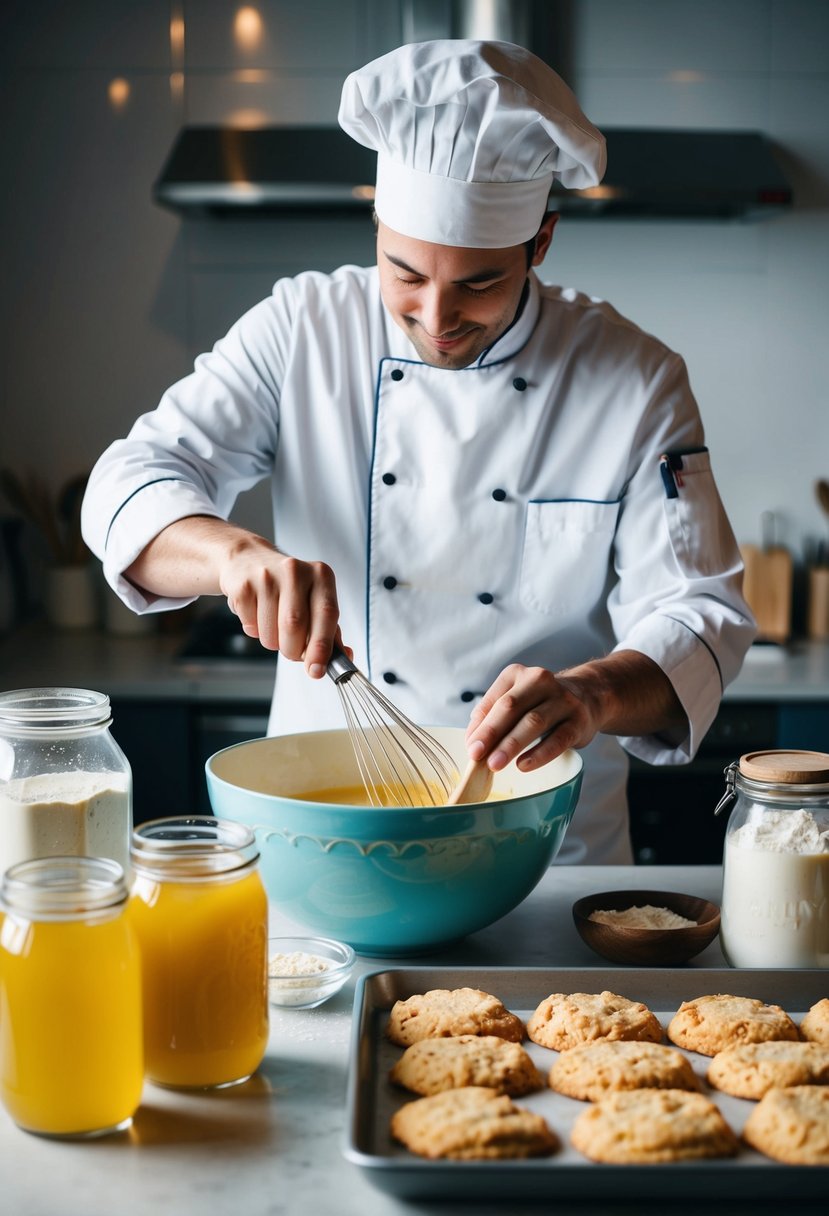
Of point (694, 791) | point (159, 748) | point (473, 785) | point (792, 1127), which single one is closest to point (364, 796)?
point (473, 785)

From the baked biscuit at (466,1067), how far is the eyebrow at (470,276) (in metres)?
0.90

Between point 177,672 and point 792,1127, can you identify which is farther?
point 177,672

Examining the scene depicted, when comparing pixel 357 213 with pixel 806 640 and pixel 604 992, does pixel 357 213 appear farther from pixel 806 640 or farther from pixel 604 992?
pixel 604 992

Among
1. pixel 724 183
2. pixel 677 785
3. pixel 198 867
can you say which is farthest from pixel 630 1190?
pixel 724 183

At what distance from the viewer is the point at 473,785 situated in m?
1.18

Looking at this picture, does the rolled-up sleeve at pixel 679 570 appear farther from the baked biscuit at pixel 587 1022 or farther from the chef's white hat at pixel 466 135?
→ the baked biscuit at pixel 587 1022

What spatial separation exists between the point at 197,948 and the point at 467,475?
3.28 feet

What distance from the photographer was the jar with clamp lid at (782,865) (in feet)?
3.52

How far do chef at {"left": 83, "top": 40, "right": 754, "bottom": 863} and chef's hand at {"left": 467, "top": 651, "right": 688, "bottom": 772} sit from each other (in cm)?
5

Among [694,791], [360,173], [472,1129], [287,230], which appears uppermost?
[360,173]

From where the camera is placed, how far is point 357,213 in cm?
303

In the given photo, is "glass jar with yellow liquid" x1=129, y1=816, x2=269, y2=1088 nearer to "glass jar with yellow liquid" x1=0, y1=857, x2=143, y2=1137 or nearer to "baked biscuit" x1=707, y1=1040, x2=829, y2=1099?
"glass jar with yellow liquid" x1=0, y1=857, x2=143, y2=1137

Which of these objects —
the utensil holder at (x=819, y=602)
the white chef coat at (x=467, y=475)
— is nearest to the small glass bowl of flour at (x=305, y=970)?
the white chef coat at (x=467, y=475)

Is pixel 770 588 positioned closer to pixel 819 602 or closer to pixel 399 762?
pixel 819 602
